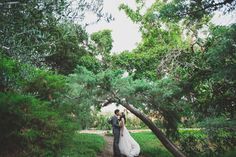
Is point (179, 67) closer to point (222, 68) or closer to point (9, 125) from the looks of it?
point (222, 68)

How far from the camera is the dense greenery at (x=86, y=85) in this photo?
6.84 metres

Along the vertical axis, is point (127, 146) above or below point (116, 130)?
below

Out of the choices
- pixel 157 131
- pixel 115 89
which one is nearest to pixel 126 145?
pixel 157 131

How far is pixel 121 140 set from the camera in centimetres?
1314

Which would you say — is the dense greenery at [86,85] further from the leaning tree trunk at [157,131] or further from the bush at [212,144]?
the leaning tree trunk at [157,131]

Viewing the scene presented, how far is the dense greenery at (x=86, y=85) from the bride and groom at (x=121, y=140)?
80 cm

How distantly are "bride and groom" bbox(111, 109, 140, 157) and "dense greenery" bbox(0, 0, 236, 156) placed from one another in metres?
0.80

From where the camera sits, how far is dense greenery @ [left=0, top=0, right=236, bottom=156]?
6844 millimetres

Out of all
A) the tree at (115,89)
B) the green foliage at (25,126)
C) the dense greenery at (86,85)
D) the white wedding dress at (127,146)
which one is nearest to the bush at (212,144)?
the dense greenery at (86,85)

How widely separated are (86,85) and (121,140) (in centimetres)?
301

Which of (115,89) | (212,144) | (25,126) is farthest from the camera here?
(212,144)

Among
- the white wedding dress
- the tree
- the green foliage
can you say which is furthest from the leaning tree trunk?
the green foliage

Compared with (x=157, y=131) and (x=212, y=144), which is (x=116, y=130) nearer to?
(x=157, y=131)

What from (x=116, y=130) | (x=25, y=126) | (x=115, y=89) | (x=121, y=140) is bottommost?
(x=121, y=140)
